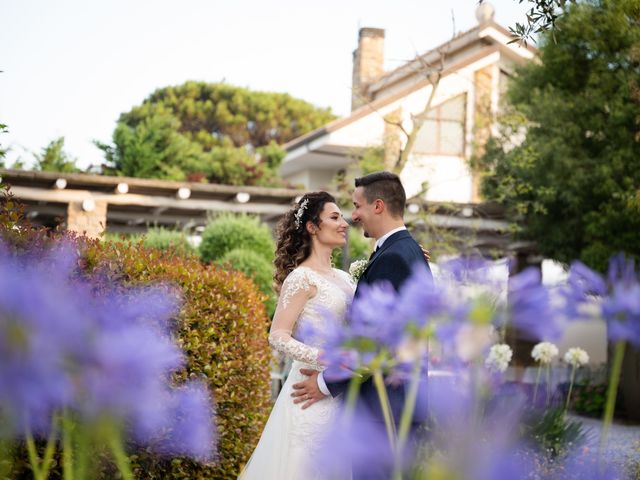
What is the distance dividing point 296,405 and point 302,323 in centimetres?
48

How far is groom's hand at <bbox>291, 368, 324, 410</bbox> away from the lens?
12.0 feet

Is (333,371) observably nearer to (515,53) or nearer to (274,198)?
(274,198)

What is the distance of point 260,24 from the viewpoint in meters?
22.9

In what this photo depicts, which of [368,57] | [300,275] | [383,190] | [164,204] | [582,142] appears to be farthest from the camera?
[368,57]

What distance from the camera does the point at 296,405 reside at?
153 inches

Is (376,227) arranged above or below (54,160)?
below

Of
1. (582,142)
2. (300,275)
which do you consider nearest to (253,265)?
(582,142)

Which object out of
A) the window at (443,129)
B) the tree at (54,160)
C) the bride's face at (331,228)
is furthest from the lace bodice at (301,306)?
the tree at (54,160)

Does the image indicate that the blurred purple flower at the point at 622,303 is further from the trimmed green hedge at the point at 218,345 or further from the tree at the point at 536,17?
the trimmed green hedge at the point at 218,345

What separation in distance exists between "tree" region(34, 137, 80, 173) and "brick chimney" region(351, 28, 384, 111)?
8792 millimetres

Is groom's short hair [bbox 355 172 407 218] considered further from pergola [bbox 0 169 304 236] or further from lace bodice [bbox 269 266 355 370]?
pergola [bbox 0 169 304 236]

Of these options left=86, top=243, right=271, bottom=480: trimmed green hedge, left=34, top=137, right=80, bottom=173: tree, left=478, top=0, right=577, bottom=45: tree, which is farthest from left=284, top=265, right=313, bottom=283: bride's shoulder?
left=34, top=137, right=80, bottom=173: tree

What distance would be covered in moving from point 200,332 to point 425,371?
2590mm

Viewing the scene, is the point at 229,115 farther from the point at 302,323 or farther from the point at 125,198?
the point at 302,323
